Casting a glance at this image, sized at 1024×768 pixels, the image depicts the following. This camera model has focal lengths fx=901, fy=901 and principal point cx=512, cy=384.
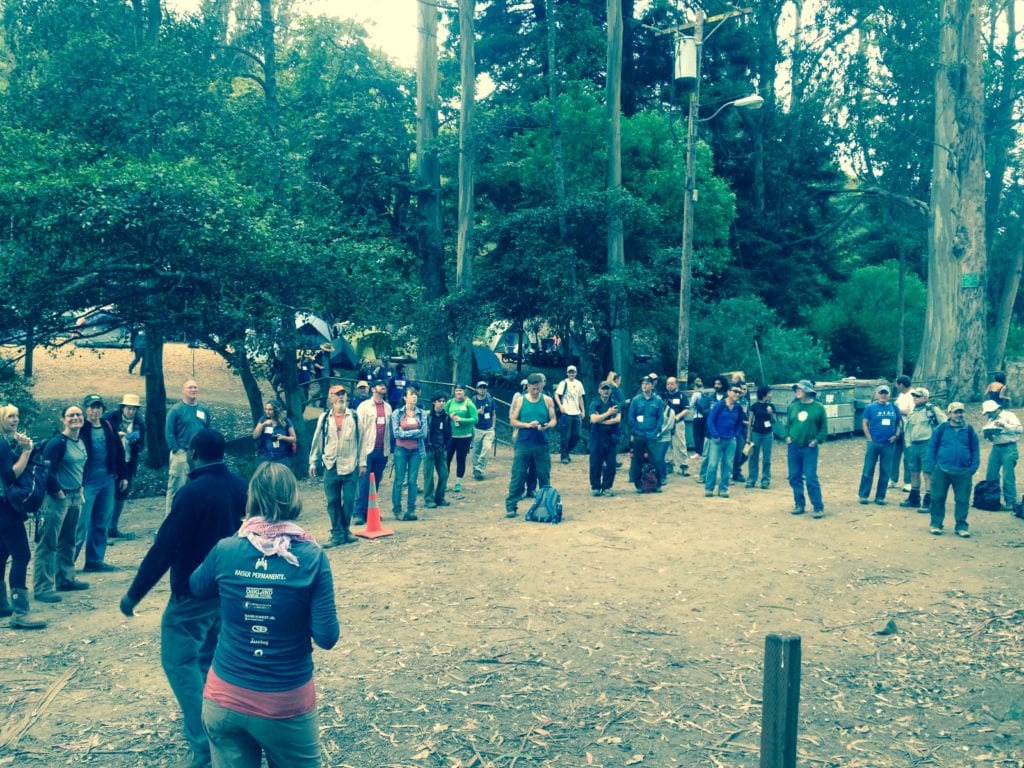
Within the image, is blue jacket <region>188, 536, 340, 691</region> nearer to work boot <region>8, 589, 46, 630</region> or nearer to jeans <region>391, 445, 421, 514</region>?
work boot <region>8, 589, 46, 630</region>

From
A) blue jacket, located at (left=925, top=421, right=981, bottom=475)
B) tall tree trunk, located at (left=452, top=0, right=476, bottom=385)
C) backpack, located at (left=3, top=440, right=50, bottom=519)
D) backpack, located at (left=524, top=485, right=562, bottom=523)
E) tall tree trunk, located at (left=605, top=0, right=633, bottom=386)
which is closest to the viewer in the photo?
backpack, located at (left=3, top=440, right=50, bottom=519)

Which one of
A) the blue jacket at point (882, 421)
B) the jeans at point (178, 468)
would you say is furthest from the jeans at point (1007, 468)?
the jeans at point (178, 468)

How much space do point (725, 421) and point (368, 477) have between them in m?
5.49

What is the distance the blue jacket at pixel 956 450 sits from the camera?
35.0ft

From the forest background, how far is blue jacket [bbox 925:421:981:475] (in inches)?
353

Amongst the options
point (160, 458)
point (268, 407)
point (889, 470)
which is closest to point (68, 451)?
point (268, 407)

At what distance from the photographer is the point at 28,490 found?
747 centimetres

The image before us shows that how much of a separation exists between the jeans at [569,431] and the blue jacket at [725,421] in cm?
374

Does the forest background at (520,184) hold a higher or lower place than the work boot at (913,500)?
higher

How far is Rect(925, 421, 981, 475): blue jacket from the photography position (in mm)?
10672

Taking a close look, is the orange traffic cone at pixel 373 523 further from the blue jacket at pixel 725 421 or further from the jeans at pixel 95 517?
the blue jacket at pixel 725 421

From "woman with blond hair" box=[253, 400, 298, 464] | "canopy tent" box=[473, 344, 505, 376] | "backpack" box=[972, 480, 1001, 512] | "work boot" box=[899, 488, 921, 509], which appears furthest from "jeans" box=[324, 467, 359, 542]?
"canopy tent" box=[473, 344, 505, 376]

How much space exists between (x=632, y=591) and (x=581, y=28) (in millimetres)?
21146

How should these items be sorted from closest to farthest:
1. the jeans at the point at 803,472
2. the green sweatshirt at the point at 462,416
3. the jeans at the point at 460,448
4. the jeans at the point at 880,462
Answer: the jeans at the point at 803,472 → the jeans at the point at 880,462 → the green sweatshirt at the point at 462,416 → the jeans at the point at 460,448
